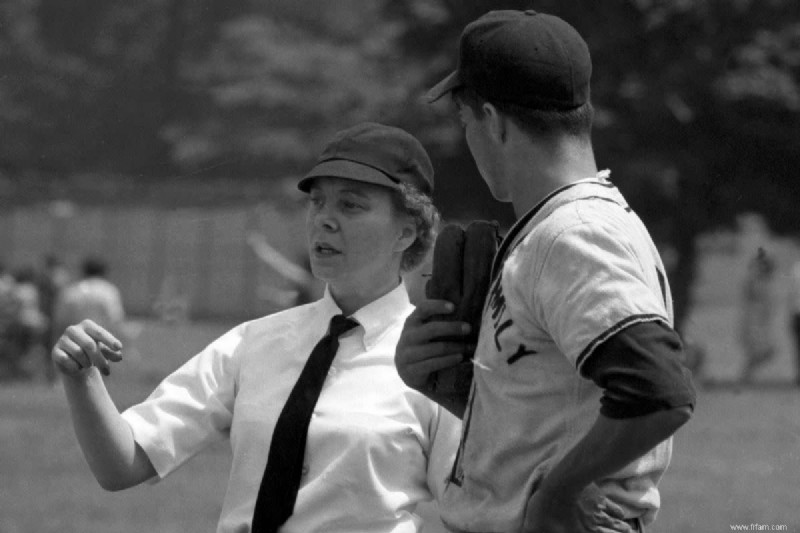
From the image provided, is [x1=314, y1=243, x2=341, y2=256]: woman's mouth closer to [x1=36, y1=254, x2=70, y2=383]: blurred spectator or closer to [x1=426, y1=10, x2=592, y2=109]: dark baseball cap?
[x1=426, y1=10, x2=592, y2=109]: dark baseball cap

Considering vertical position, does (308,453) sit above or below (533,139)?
below

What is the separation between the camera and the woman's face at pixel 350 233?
3684 millimetres

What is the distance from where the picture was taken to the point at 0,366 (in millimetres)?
20438

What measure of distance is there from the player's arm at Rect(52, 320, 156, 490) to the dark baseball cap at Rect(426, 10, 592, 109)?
3.36ft

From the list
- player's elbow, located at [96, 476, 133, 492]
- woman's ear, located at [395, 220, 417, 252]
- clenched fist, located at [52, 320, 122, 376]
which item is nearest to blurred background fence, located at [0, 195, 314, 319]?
woman's ear, located at [395, 220, 417, 252]

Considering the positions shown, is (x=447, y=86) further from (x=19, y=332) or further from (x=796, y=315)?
(x=19, y=332)

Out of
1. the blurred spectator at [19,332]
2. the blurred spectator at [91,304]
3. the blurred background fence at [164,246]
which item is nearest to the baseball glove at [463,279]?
the blurred spectator at [91,304]

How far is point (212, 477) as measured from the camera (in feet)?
36.3

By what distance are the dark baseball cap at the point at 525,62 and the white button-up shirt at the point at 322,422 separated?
3.28 feet

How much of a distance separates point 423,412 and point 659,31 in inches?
739

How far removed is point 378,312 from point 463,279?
90cm

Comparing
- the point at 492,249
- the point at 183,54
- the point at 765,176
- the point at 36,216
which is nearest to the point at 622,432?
the point at 492,249

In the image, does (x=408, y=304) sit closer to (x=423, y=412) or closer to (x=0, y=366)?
(x=423, y=412)

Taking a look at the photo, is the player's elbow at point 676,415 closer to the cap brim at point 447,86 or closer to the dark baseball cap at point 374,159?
the cap brim at point 447,86
